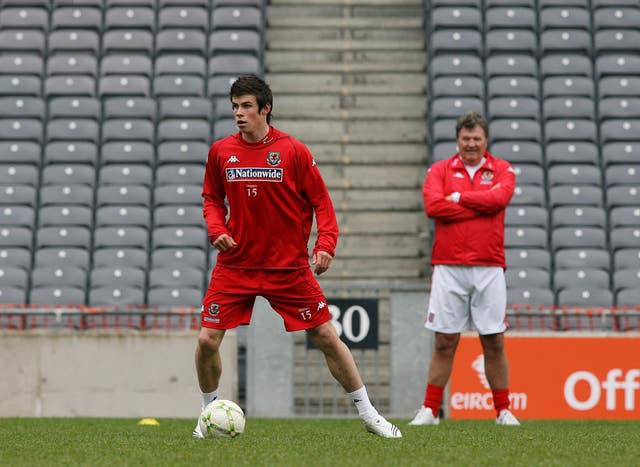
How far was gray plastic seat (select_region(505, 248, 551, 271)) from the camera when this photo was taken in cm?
1134

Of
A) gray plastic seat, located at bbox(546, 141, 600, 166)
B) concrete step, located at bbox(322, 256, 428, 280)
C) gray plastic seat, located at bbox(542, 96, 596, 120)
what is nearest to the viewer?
concrete step, located at bbox(322, 256, 428, 280)

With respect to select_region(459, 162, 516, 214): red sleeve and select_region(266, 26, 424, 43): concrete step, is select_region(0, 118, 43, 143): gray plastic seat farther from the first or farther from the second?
select_region(459, 162, 516, 214): red sleeve

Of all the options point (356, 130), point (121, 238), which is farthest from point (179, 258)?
point (356, 130)

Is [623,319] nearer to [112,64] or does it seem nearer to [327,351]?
[327,351]

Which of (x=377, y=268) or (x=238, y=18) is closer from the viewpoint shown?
(x=377, y=268)

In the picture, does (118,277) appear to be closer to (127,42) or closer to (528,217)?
(528,217)

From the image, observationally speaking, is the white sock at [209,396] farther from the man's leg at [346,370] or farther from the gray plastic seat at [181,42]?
the gray plastic seat at [181,42]

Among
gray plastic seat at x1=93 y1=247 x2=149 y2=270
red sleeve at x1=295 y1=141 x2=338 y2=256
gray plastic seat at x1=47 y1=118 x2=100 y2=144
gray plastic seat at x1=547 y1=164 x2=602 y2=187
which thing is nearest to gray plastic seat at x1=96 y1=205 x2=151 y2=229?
gray plastic seat at x1=93 y1=247 x2=149 y2=270

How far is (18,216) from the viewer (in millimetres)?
12156

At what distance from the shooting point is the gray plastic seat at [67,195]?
1234 centimetres

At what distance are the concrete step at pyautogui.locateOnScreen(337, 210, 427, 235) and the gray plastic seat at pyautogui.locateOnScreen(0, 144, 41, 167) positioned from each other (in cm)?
370

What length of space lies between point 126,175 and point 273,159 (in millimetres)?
7469

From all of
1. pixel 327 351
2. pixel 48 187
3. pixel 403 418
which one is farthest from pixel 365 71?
pixel 327 351

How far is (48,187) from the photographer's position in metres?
12.5
